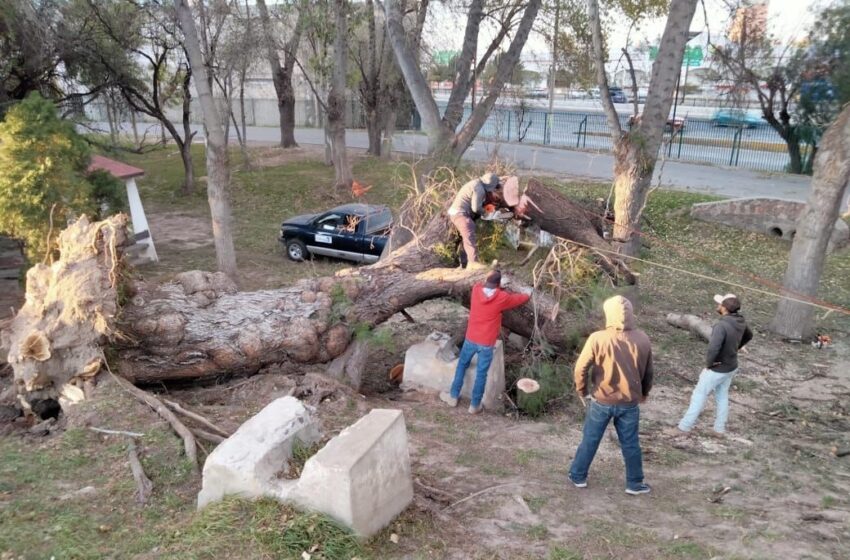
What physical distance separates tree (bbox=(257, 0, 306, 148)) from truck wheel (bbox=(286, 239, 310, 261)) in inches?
286

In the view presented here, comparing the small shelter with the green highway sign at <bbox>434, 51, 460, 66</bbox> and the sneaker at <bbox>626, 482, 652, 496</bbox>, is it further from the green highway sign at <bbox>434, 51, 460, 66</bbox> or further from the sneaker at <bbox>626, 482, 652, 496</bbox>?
the green highway sign at <bbox>434, 51, 460, 66</bbox>

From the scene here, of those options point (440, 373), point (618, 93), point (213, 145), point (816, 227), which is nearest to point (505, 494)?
point (440, 373)

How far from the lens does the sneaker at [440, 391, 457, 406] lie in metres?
6.81

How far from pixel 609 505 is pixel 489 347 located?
6.93 ft

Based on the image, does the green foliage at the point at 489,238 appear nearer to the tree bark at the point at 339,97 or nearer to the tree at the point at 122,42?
the tree at the point at 122,42

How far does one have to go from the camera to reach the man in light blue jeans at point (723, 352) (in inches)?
229

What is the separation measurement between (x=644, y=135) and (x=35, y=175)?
27.4 feet

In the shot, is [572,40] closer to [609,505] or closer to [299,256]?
[299,256]

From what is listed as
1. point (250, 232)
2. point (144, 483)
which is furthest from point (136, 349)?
point (250, 232)

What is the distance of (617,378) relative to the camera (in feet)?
15.1

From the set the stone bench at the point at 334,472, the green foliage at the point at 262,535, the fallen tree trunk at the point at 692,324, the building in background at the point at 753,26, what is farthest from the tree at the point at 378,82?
the green foliage at the point at 262,535

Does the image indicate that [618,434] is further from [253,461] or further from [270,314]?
[270,314]

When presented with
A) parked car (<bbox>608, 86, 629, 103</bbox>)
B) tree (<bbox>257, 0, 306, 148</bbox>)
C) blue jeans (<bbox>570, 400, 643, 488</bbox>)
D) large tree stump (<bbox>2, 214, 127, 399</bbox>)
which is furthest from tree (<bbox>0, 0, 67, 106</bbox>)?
parked car (<bbox>608, 86, 629, 103</bbox>)

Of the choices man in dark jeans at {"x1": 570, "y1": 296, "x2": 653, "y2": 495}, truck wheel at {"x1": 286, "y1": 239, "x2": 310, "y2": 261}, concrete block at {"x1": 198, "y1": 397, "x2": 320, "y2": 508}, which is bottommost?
truck wheel at {"x1": 286, "y1": 239, "x2": 310, "y2": 261}
